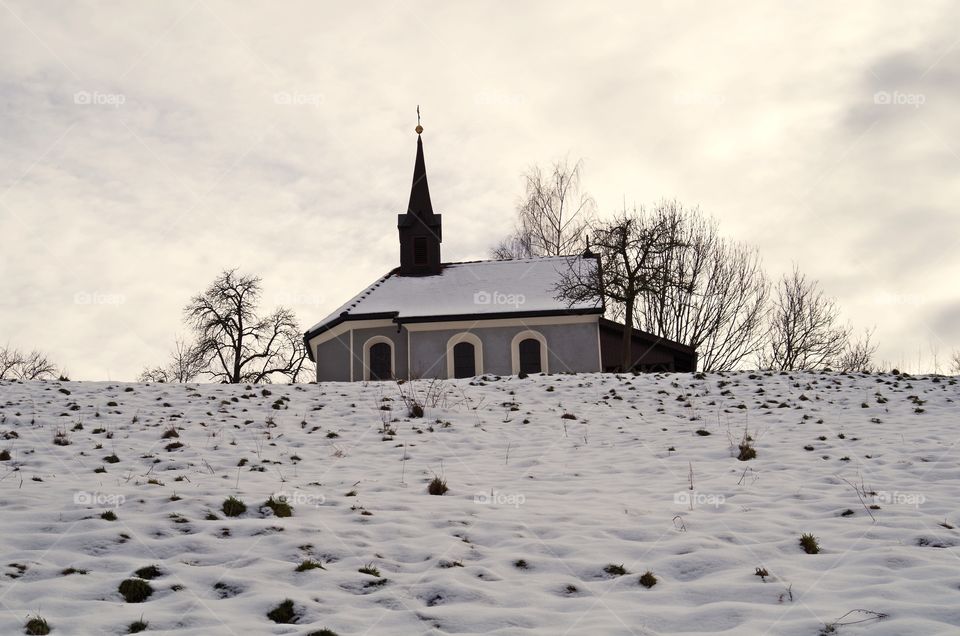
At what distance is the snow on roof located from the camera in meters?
25.6

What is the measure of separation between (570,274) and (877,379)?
13631 mm

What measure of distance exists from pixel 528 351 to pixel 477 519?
1918 cm

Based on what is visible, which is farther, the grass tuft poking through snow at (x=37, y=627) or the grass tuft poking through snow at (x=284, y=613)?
the grass tuft poking through snow at (x=284, y=613)

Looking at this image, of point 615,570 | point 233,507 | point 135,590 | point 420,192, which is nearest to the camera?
point 135,590

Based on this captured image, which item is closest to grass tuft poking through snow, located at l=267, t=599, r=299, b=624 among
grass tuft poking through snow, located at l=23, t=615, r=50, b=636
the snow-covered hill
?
the snow-covered hill

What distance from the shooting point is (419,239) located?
29.8 m

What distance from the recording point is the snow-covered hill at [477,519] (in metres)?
4.65

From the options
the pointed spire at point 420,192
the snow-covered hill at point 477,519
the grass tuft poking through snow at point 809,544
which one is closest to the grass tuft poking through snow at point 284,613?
the snow-covered hill at point 477,519

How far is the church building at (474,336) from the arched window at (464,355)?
0.11ft

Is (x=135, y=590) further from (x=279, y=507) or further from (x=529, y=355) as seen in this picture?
(x=529, y=355)

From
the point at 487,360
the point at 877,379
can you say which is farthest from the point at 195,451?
the point at 487,360

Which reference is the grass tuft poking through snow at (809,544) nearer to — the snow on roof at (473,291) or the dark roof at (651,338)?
the snow on roof at (473,291)

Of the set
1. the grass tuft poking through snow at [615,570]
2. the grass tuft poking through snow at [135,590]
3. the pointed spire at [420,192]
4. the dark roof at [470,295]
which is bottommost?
the grass tuft poking through snow at [615,570]

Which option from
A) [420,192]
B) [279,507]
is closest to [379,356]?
[420,192]
